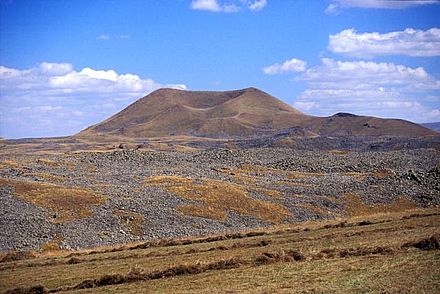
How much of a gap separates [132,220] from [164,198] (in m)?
6.98

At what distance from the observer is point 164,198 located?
177 ft

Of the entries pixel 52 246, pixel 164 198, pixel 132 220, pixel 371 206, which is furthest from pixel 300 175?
pixel 52 246

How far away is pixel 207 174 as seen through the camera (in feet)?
241

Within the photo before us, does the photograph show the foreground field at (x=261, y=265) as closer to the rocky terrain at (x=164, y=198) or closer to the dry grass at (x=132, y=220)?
the rocky terrain at (x=164, y=198)

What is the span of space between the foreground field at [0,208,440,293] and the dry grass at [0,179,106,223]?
35.1ft

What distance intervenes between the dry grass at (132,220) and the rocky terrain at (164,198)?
80 millimetres

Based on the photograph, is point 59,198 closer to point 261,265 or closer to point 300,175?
point 261,265

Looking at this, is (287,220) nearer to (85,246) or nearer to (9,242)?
(85,246)

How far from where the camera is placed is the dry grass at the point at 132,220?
1806 inches

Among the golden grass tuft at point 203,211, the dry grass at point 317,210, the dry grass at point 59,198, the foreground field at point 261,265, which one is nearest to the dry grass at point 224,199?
the golden grass tuft at point 203,211

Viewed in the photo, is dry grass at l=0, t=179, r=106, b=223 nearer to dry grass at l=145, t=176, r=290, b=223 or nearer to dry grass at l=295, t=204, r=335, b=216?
dry grass at l=145, t=176, r=290, b=223

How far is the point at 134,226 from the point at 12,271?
16.4 meters

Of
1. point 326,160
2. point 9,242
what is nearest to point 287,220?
point 9,242

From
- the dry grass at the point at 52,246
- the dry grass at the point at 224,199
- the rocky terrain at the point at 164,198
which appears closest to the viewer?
the dry grass at the point at 52,246
